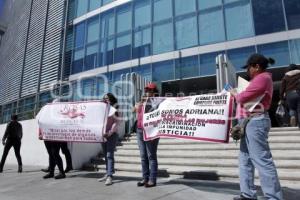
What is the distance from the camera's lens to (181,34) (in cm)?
1866

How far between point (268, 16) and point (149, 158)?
14055 mm

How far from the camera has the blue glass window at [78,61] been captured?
75.5ft

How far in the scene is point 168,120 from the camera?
537 centimetres

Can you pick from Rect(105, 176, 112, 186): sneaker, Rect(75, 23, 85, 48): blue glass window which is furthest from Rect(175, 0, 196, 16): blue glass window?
Rect(105, 176, 112, 186): sneaker

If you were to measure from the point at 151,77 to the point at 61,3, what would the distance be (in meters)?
12.4

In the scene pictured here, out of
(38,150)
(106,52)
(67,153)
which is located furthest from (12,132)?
(106,52)

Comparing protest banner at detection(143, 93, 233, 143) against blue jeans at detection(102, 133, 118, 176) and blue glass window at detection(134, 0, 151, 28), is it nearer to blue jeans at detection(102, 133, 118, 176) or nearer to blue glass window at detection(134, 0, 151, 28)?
blue jeans at detection(102, 133, 118, 176)

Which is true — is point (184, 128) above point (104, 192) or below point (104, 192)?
above

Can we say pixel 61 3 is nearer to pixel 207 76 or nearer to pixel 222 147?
pixel 207 76

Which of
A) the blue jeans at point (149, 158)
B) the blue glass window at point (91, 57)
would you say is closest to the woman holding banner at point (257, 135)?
the blue jeans at point (149, 158)

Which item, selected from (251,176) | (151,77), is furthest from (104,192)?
(151,77)

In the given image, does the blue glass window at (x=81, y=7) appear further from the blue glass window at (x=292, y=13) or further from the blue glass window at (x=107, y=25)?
the blue glass window at (x=292, y=13)

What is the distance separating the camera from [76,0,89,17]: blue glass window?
24.3 meters

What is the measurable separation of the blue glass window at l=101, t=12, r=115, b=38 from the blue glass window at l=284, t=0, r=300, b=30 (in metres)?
11.3
